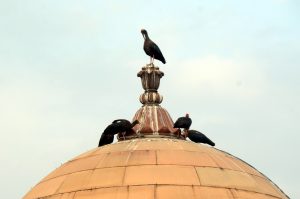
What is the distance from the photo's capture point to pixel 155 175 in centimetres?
5228

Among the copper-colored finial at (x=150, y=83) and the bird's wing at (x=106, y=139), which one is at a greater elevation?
the copper-colored finial at (x=150, y=83)

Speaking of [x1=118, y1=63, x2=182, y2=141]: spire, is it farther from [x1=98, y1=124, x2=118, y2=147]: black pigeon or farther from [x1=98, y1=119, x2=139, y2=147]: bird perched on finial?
[x1=98, y1=124, x2=118, y2=147]: black pigeon

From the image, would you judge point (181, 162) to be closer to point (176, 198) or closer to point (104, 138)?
point (176, 198)

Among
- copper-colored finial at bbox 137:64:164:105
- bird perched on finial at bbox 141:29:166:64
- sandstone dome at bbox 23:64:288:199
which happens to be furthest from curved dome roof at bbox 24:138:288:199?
bird perched on finial at bbox 141:29:166:64

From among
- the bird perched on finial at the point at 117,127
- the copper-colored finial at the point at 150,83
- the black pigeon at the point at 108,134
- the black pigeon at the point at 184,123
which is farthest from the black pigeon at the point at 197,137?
the black pigeon at the point at 108,134

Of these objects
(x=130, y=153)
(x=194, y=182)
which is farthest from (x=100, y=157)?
(x=194, y=182)

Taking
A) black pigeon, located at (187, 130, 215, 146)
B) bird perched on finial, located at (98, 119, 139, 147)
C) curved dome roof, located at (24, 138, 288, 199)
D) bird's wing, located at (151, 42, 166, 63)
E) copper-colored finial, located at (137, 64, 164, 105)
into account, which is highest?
bird's wing, located at (151, 42, 166, 63)

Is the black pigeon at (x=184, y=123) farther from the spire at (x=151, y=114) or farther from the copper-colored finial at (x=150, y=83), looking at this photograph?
the copper-colored finial at (x=150, y=83)

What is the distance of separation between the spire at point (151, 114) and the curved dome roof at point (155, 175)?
4.86 ft

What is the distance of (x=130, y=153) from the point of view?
179 ft

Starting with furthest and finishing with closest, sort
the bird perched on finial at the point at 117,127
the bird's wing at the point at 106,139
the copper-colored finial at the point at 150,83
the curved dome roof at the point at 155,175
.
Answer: the copper-colored finial at the point at 150,83 < the bird's wing at the point at 106,139 < the bird perched on finial at the point at 117,127 < the curved dome roof at the point at 155,175

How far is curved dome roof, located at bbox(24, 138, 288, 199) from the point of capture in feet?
169

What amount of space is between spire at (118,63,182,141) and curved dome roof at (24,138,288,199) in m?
1.48

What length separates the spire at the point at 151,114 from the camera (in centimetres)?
5888
